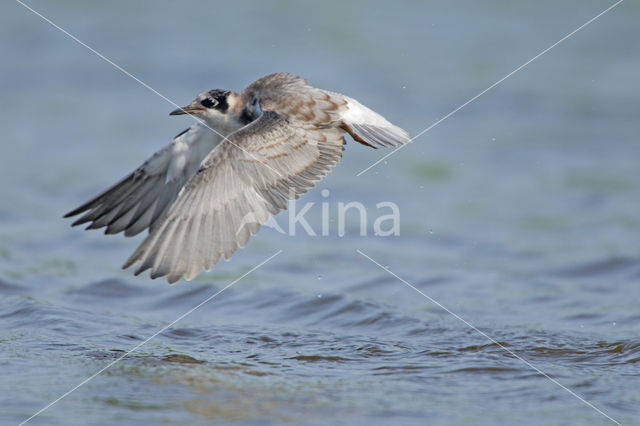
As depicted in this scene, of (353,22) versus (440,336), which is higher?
(353,22)

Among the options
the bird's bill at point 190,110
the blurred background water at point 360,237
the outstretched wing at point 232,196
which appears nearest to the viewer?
the blurred background water at point 360,237

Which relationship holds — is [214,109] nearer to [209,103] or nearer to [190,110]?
[209,103]

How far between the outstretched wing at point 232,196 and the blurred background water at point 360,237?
2.39ft

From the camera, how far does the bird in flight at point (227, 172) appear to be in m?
6.40

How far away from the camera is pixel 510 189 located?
11227 mm

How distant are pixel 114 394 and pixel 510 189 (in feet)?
21.8

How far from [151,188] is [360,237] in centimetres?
312

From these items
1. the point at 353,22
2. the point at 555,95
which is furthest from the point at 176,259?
the point at 353,22

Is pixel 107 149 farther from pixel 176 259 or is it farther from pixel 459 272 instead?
pixel 176 259
